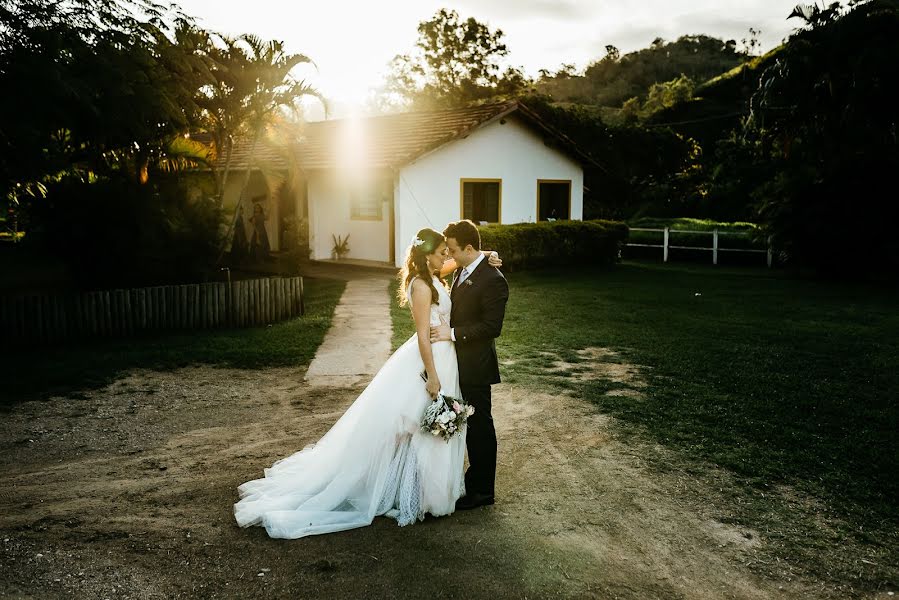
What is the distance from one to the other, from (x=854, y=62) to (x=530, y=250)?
998 centimetres

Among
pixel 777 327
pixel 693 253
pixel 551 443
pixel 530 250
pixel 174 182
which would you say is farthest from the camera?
pixel 693 253

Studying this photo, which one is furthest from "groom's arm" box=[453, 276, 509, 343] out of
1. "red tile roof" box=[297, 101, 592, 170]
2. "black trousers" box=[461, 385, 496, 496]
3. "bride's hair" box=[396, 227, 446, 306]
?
"red tile roof" box=[297, 101, 592, 170]

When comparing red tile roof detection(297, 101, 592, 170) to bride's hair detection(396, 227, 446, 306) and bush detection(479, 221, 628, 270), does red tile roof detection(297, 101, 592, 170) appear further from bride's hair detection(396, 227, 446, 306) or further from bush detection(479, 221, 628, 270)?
bride's hair detection(396, 227, 446, 306)

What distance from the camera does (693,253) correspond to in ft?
81.8

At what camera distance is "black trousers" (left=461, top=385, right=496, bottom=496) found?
500 cm

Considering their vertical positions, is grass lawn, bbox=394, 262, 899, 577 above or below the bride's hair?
below

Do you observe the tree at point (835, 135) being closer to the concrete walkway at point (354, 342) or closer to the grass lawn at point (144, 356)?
the concrete walkway at point (354, 342)

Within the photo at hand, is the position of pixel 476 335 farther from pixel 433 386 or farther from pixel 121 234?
pixel 121 234

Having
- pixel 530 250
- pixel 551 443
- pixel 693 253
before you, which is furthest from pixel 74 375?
pixel 693 253

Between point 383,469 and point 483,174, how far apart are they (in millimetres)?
18191

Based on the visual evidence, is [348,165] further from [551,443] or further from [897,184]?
[551,443]

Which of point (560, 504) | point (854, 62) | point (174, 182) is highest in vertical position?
point (854, 62)

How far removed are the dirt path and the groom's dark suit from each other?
29 cm

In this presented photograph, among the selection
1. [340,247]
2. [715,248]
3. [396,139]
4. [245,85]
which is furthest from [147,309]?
[715,248]
